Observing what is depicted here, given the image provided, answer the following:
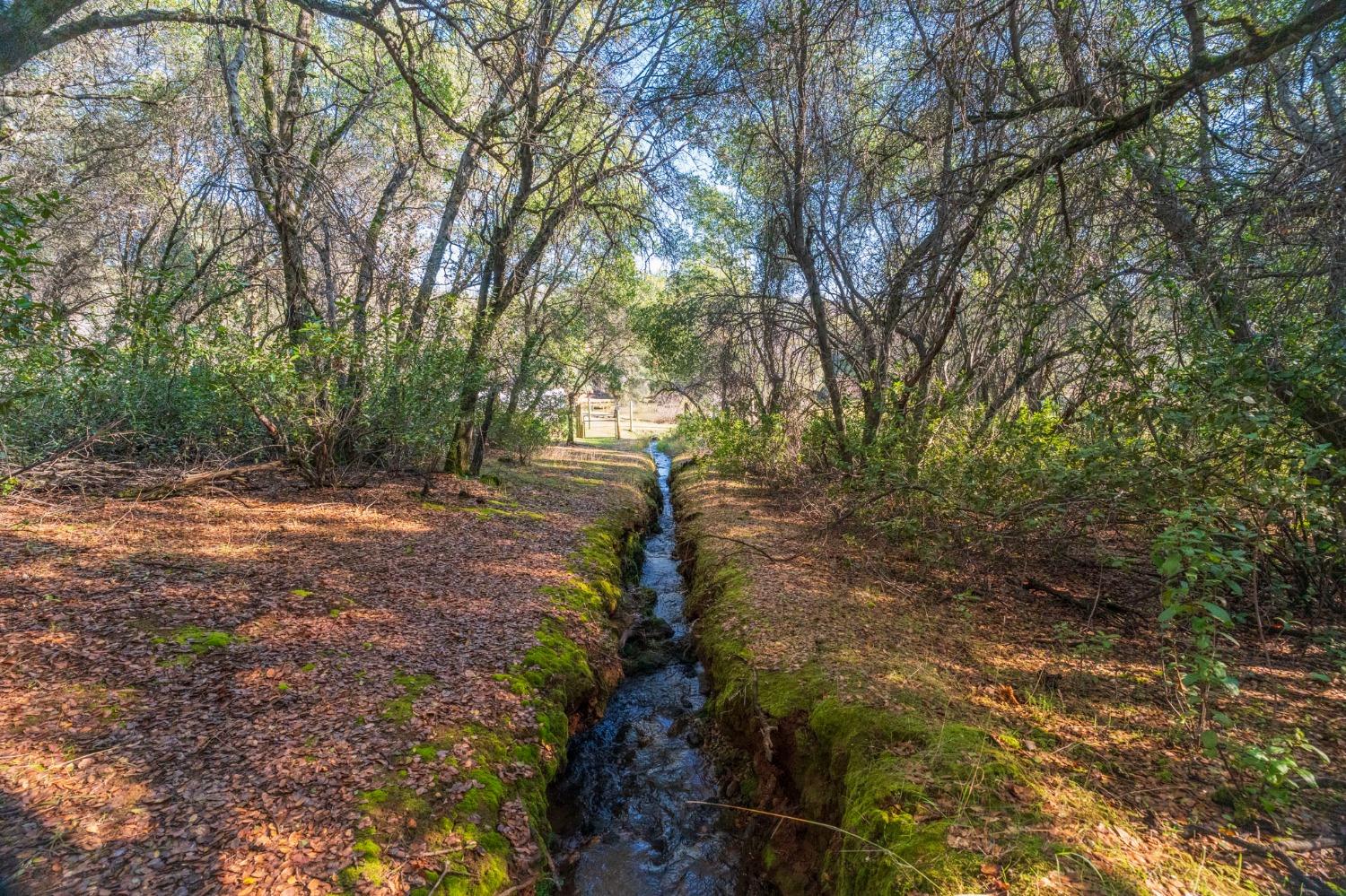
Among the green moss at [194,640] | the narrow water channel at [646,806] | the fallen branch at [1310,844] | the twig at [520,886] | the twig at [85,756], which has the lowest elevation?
the narrow water channel at [646,806]

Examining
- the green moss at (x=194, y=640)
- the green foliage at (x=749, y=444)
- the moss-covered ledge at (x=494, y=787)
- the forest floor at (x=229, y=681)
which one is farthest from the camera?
the green foliage at (x=749, y=444)

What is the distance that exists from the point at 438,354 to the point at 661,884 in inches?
303

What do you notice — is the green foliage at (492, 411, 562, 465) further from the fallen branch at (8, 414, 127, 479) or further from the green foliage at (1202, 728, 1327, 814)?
the green foliage at (1202, 728, 1327, 814)

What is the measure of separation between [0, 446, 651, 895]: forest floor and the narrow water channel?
686 millimetres

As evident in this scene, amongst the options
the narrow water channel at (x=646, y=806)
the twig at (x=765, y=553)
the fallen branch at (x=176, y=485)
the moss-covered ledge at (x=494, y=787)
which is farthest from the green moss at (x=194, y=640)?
Result: the twig at (x=765, y=553)

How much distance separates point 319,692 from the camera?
347 centimetres

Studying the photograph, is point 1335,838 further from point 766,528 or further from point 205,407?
Result: point 205,407

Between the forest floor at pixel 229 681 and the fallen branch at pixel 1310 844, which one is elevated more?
the forest floor at pixel 229 681

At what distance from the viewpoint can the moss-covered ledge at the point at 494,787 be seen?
2.52 metres

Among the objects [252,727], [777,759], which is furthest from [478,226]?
[777,759]

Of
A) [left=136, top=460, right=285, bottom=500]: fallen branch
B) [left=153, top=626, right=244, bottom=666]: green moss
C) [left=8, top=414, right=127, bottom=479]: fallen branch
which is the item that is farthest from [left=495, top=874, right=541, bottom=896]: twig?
[left=8, top=414, right=127, bottom=479]: fallen branch

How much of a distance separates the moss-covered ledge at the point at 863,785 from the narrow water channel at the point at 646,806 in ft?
1.08

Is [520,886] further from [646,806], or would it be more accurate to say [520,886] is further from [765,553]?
[765,553]

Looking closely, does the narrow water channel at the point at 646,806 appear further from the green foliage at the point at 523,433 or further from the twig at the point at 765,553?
the green foliage at the point at 523,433
